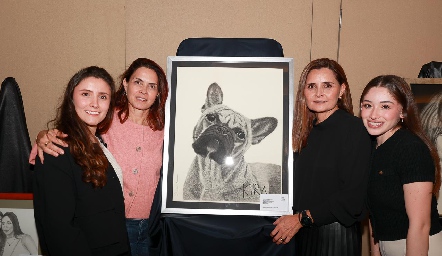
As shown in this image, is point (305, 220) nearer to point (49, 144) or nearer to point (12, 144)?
point (49, 144)

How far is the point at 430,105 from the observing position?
9.34 feet

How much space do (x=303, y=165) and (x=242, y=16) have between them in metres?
1.63

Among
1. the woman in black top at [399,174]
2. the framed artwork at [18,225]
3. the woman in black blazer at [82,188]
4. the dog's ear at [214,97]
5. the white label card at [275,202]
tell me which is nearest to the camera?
the woman in black blazer at [82,188]

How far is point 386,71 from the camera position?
331cm

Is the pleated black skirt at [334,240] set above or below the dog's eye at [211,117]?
below

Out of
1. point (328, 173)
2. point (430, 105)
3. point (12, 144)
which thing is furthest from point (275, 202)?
point (12, 144)

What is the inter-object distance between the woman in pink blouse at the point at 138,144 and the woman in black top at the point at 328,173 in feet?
2.65

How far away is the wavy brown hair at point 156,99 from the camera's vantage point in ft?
7.44

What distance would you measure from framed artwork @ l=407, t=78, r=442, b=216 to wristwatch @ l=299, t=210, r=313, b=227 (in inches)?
58.6

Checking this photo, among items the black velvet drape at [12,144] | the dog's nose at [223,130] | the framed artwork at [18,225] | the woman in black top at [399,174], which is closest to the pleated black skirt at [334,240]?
the woman in black top at [399,174]

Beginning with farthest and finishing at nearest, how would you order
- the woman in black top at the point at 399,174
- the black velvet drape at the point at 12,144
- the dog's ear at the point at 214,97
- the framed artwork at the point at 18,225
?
the black velvet drape at the point at 12,144 < the framed artwork at the point at 18,225 < the dog's ear at the point at 214,97 < the woman in black top at the point at 399,174

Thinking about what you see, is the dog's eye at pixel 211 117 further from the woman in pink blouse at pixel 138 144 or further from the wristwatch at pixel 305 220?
the wristwatch at pixel 305 220

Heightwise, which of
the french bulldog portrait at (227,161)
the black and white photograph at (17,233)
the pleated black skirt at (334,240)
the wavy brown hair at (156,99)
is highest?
the wavy brown hair at (156,99)

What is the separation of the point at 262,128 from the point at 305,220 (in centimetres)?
58
